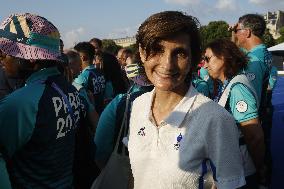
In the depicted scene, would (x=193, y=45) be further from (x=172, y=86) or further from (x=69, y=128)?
(x=69, y=128)

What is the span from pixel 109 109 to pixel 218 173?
663 millimetres

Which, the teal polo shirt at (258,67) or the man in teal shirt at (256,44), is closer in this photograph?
the teal polo shirt at (258,67)

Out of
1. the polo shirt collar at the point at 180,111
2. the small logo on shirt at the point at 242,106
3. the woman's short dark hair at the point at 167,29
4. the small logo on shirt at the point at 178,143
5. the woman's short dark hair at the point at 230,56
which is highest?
the woman's short dark hair at the point at 167,29

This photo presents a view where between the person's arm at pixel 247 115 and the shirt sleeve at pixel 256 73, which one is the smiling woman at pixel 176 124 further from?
the shirt sleeve at pixel 256 73

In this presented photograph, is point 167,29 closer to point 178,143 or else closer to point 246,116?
point 178,143

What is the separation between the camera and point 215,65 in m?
3.24

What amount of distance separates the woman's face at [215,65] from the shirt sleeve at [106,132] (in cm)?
150

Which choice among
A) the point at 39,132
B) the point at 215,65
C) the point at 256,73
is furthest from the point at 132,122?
the point at 256,73

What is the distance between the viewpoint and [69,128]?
2.21 meters

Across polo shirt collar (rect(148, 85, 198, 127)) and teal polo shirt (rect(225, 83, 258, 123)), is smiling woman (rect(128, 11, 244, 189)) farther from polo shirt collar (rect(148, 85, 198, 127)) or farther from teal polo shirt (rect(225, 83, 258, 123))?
teal polo shirt (rect(225, 83, 258, 123))

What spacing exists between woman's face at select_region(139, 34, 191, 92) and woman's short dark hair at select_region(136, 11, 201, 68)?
0.03 m

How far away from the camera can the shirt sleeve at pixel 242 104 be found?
279 centimetres

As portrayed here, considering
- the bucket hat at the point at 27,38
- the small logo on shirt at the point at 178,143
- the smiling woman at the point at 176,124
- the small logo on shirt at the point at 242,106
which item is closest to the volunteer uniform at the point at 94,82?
the small logo on shirt at the point at 242,106

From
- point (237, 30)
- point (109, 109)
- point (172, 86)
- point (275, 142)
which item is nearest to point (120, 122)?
point (109, 109)
